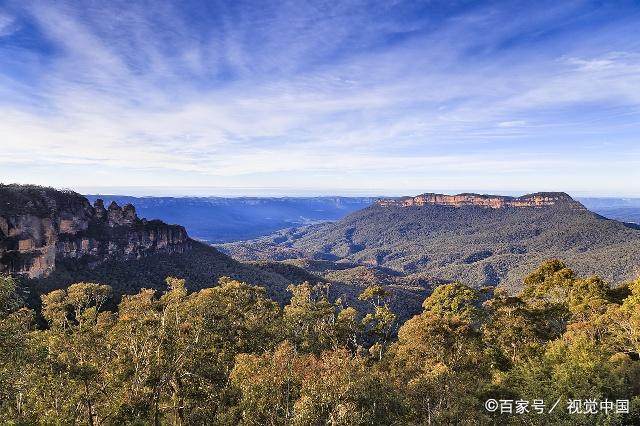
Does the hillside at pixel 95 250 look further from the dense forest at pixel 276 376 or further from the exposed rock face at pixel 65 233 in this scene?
the dense forest at pixel 276 376

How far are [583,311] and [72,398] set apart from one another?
4687cm

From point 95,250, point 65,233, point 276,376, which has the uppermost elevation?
point 65,233

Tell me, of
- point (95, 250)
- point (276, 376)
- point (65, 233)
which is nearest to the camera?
point (276, 376)

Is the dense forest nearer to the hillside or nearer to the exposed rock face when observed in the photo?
the hillside

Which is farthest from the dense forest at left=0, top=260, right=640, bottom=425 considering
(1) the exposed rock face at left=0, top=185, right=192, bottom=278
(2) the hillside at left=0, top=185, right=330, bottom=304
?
(1) the exposed rock face at left=0, top=185, right=192, bottom=278

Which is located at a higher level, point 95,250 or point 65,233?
point 65,233

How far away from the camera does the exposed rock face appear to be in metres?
86.0

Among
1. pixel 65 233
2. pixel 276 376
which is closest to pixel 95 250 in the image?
pixel 65 233

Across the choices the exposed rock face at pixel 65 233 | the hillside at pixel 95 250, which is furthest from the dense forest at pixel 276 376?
the exposed rock face at pixel 65 233

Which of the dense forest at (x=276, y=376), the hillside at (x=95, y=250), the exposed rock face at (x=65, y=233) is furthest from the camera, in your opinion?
the hillside at (x=95, y=250)

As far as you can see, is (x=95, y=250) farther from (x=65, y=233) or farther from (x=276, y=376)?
(x=276, y=376)

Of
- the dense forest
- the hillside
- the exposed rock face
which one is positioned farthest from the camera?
the hillside

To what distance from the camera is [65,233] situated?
10262 centimetres

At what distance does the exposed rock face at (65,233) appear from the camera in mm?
86000
